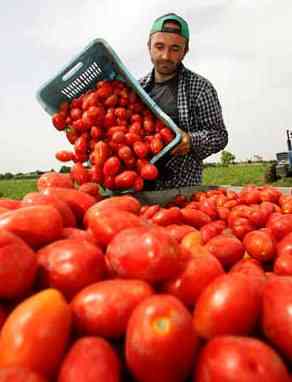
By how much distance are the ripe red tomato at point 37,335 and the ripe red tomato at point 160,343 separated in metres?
0.17

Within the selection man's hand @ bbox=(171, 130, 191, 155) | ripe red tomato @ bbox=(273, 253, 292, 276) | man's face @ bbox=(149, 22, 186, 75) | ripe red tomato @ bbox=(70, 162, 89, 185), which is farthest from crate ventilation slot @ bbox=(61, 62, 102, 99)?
ripe red tomato @ bbox=(273, 253, 292, 276)

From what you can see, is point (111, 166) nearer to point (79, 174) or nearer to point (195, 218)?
point (79, 174)

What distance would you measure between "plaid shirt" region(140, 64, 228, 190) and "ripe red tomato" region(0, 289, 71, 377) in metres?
2.93

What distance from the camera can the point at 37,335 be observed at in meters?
0.97

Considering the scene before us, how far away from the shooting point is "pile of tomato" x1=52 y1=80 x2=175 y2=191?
3445 mm

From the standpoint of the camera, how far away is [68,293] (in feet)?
3.98

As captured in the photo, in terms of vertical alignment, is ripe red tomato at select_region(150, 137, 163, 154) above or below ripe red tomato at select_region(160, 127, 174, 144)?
below

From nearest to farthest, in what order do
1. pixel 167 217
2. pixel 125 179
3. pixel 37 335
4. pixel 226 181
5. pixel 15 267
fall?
pixel 37 335, pixel 15 267, pixel 167 217, pixel 125 179, pixel 226 181

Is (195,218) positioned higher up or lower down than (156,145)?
lower down

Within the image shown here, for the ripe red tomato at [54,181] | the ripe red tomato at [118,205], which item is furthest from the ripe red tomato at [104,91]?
the ripe red tomato at [118,205]

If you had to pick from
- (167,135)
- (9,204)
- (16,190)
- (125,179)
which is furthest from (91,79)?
(16,190)

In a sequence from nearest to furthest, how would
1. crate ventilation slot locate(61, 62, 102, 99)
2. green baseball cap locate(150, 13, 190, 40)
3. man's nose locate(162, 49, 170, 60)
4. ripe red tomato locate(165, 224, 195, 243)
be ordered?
1. ripe red tomato locate(165, 224, 195, 243)
2. green baseball cap locate(150, 13, 190, 40)
3. man's nose locate(162, 49, 170, 60)
4. crate ventilation slot locate(61, 62, 102, 99)

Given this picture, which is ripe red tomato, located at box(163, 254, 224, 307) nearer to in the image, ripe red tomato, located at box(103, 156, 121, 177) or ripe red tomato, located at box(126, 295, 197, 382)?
ripe red tomato, located at box(126, 295, 197, 382)

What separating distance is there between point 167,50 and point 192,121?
69 cm
